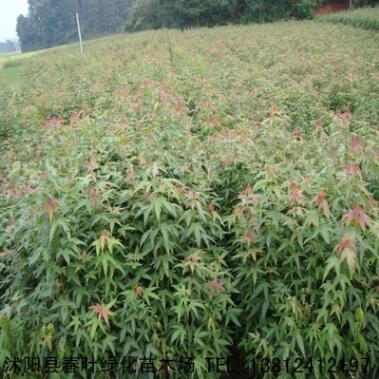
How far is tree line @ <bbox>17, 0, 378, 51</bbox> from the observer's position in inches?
1238

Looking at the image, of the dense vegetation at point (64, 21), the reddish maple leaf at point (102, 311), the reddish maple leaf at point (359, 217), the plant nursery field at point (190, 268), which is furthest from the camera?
the dense vegetation at point (64, 21)

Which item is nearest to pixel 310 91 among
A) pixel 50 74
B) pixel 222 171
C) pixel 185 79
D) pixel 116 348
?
pixel 185 79

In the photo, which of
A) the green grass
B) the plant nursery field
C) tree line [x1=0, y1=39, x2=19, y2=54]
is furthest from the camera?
tree line [x1=0, y1=39, x2=19, y2=54]

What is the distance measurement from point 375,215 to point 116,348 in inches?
66.2

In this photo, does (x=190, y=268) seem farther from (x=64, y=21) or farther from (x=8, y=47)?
(x=8, y=47)

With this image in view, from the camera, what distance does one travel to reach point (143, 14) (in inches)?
1543

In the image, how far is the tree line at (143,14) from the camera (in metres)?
31.4

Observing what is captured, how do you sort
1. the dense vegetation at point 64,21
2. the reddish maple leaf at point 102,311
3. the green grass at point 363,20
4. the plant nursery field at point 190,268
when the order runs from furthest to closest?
the dense vegetation at point 64,21 → the green grass at point 363,20 → the plant nursery field at point 190,268 → the reddish maple leaf at point 102,311

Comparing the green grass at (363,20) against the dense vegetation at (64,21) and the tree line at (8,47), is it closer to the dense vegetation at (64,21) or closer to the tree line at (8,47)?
the dense vegetation at (64,21)

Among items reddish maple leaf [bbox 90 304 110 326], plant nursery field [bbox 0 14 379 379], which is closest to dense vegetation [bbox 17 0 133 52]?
plant nursery field [bbox 0 14 379 379]

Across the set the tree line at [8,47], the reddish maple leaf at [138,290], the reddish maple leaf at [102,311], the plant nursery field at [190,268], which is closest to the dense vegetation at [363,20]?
the plant nursery field at [190,268]

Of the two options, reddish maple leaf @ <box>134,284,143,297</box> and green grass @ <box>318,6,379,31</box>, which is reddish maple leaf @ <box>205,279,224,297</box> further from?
green grass @ <box>318,6,379,31</box>

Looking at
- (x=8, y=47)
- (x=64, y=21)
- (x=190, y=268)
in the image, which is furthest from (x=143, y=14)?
(x=8, y=47)

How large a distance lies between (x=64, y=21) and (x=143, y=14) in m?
27.3
